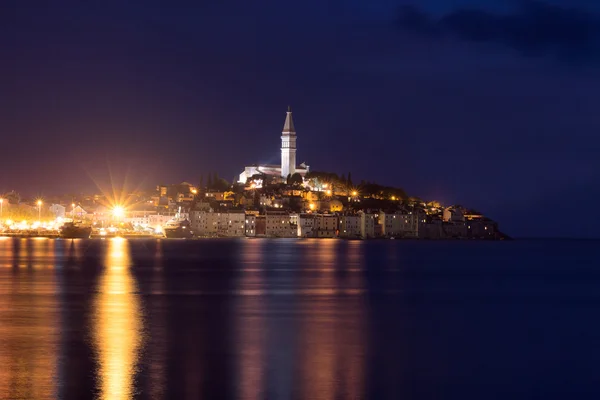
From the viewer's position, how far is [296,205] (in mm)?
136250

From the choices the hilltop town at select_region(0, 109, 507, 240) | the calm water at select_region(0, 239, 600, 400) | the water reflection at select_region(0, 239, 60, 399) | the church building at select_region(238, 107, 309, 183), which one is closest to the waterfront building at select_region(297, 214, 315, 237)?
the hilltop town at select_region(0, 109, 507, 240)

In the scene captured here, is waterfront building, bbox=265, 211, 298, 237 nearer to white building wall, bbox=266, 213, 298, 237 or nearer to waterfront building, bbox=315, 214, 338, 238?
white building wall, bbox=266, 213, 298, 237

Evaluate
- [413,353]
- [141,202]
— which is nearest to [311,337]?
[413,353]

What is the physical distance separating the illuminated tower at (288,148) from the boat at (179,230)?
31.5 meters

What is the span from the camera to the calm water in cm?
1655

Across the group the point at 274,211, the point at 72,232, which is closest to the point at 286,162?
the point at 274,211

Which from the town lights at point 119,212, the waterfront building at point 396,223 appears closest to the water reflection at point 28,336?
the town lights at point 119,212

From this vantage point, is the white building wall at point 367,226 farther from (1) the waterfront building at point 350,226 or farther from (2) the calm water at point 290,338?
(2) the calm water at point 290,338

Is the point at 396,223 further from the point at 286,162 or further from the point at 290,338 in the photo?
the point at 290,338

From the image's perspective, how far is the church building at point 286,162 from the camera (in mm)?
153500

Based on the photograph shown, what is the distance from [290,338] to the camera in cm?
2284

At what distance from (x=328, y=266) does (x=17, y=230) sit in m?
70.1

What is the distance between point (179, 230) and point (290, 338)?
102 meters

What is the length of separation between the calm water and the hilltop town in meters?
83.6
